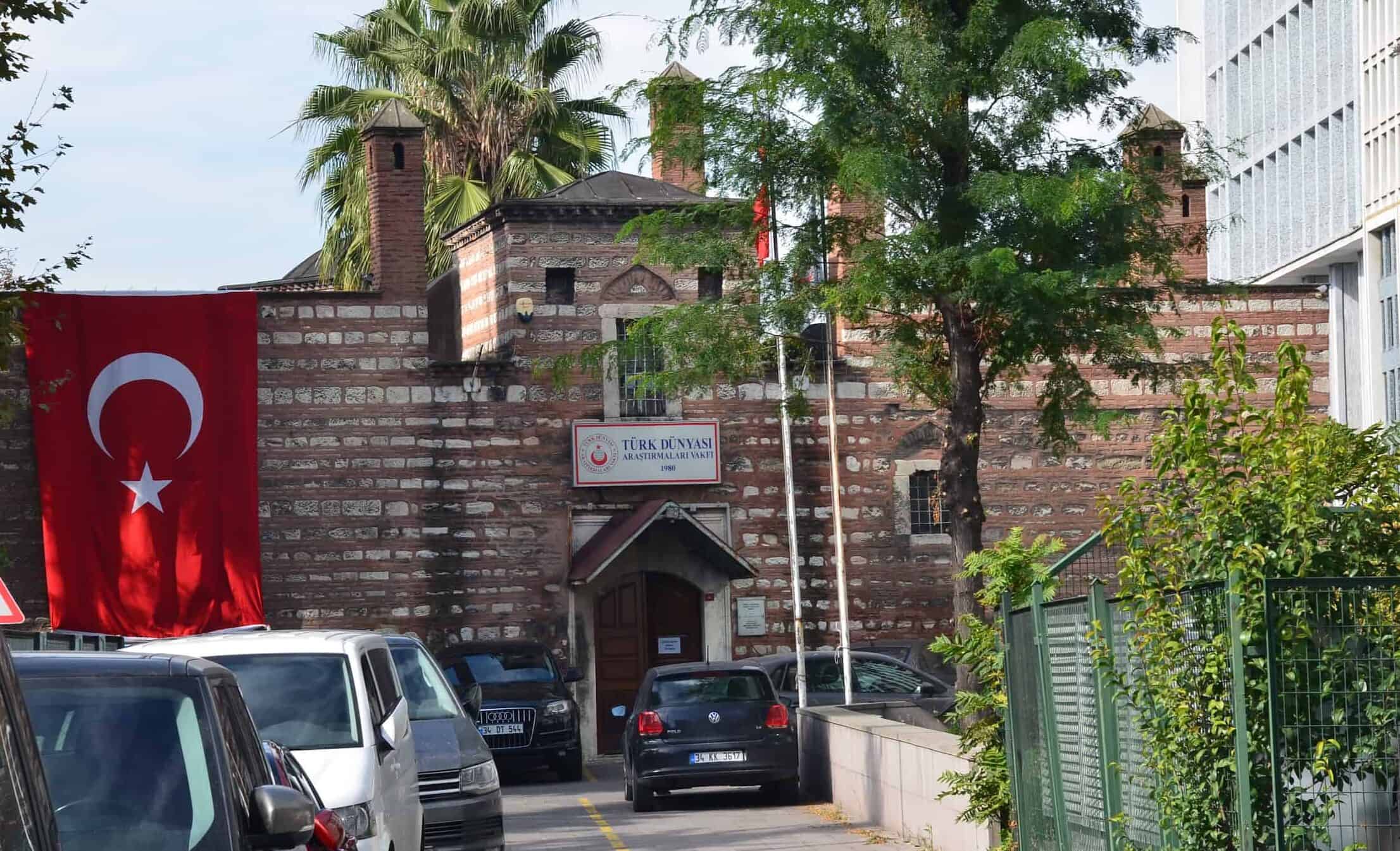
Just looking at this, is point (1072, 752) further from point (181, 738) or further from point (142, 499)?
point (142, 499)

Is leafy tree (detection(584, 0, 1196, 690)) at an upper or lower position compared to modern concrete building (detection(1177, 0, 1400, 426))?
lower

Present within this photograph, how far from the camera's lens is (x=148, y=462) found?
27766 millimetres

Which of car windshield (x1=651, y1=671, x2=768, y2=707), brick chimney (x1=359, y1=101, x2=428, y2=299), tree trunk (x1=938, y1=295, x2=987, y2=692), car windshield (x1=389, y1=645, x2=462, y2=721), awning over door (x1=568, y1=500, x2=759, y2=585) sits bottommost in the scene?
car windshield (x1=651, y1=671, x2=768, y2=707)

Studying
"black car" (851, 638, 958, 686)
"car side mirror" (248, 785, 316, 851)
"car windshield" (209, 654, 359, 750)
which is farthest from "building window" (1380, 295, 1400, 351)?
"car side mirror" (248, 785, 316, 851)

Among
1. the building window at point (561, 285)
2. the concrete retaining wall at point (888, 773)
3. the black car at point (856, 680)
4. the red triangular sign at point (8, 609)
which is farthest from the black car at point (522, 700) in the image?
the red triangular sign at point (8, 609)

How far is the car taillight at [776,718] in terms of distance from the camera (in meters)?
20.6

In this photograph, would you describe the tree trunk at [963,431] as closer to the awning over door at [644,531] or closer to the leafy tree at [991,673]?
the leafy tree at [991,673]

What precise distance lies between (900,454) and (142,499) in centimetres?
1135

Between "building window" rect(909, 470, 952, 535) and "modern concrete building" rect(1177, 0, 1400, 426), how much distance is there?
11552mm

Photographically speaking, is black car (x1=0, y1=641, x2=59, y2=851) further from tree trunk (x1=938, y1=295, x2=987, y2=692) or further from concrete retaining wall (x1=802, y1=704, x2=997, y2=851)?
tree trunk (x1=938, y1=295, x2=987, y2=692)

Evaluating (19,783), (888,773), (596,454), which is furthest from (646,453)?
(19,783)

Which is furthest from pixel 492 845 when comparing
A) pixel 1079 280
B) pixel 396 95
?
pixel 396 95

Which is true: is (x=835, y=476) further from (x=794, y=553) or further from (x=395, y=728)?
(x=395, y=728)

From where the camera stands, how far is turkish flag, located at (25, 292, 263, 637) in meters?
27.4
